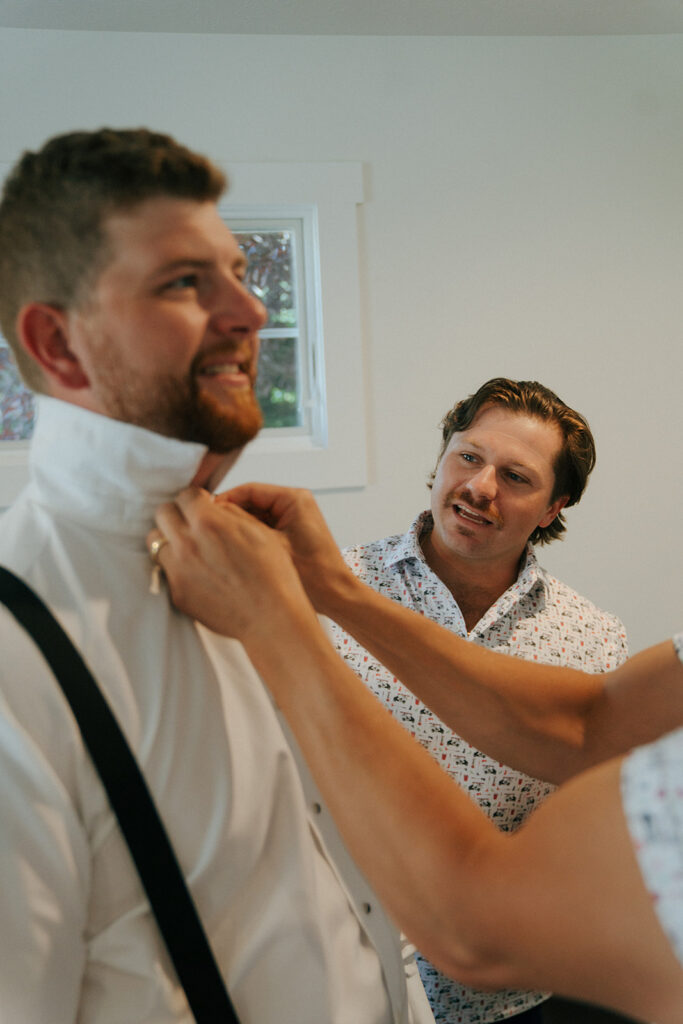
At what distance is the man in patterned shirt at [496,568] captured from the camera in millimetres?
1529

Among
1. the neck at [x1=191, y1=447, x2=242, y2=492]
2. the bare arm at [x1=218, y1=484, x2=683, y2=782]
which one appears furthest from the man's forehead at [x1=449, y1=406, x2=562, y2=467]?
the neck at [x1=191, y1=447, x2=242, y2=492]

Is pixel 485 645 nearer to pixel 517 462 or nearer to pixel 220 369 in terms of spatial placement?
pixel 517 462

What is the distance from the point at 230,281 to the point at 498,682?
643mm

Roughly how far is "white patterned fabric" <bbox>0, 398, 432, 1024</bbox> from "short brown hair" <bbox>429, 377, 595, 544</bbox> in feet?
3.54

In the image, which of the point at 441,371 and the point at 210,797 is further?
the point at 441,371

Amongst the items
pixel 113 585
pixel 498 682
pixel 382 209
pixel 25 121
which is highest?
pixel 25 121

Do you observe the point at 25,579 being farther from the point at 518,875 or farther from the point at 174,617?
the point at 518,875

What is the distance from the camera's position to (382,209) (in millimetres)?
3143

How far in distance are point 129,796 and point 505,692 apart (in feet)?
1.88

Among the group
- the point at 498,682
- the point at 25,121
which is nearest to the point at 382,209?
the point at 25,121

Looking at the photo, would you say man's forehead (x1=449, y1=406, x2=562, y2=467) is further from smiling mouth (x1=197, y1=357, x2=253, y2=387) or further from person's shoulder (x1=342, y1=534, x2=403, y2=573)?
smiling mouth (x1=197, y1=357, x2=253, y2=387)

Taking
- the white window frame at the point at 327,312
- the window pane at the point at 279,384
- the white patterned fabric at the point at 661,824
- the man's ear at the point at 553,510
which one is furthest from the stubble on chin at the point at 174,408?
the window pane at the point at 279,384

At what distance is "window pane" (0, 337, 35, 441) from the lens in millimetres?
3062

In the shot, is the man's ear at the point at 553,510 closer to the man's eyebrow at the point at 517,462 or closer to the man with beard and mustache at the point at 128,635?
the man's eyebrow at the point at 517,462
